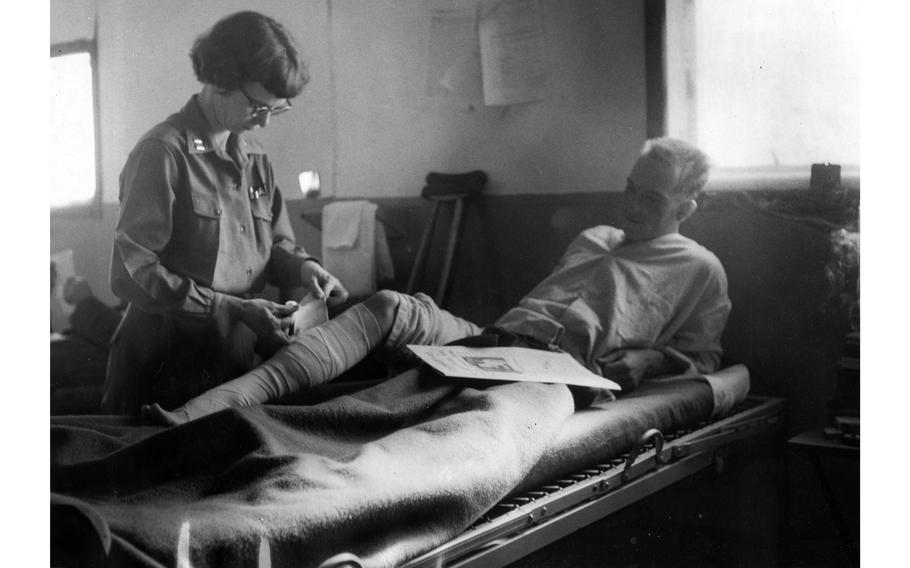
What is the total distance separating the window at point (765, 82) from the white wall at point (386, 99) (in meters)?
0.09

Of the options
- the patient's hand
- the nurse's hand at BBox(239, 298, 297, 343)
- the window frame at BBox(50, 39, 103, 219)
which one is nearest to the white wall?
the window frame at BBox(50, 39, 103, 219)

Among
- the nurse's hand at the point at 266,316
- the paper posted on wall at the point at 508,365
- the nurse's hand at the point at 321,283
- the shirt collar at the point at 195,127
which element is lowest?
the paper posted on wall at the point at 508,365

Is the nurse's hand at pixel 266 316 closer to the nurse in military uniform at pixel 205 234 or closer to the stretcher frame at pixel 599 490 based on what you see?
the nurse in military uniform at pixel 205 234

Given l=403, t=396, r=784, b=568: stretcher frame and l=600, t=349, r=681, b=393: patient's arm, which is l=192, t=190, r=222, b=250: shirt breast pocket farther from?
l=600, t=349, r=681, b=393: patient's arm

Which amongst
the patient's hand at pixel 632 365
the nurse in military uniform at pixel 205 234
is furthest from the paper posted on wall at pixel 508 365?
the nurse in military uniform at pixel 205 234

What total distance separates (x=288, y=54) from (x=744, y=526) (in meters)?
1.02

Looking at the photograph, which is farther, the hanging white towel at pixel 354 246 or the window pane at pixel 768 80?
the window pane at pixel 768 80

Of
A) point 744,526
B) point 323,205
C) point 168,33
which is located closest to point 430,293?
point 323,205

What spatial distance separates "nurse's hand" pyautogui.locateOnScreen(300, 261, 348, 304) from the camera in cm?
131

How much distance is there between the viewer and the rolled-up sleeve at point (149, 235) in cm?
126

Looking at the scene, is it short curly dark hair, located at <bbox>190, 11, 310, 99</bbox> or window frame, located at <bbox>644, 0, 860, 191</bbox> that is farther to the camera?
window frame, located at <bbox>644, 0, 860, 191</bbox>

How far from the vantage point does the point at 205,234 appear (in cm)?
128

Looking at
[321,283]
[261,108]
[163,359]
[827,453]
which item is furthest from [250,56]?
[827,453]

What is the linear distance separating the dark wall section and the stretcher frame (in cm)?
8
